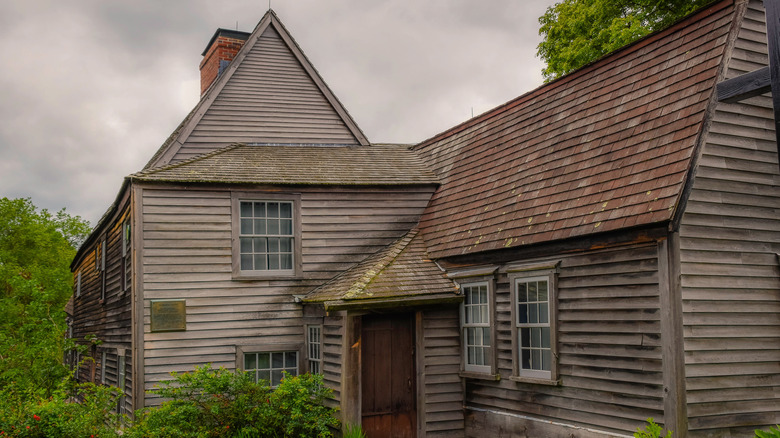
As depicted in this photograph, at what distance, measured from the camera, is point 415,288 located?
41.9 ft

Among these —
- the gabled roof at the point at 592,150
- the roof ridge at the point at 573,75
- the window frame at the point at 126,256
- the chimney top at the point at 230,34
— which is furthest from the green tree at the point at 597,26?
the window frame at the point at 126,256

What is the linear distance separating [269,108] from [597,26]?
1130 centimetres

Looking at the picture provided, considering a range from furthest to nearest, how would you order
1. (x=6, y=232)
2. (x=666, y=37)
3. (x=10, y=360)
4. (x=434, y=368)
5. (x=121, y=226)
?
(x=6, y=232), (x=10, y=360), (x=121, y=226), (x=434, y=368), (x=666, y=37)

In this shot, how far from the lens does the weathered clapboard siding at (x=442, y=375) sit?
42.6 feet

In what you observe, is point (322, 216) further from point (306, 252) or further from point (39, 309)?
point (39, 309)

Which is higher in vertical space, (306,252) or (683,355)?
(306,252)

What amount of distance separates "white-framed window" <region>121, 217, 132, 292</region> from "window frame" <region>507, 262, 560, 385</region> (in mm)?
7811

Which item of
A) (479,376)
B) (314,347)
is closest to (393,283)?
(479,376)

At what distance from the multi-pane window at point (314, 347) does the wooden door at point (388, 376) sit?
3.91ft

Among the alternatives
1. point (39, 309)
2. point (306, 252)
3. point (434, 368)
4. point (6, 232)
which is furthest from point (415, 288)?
point (6, 232)

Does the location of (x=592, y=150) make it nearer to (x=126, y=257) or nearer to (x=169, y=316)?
(x=169, y=316)

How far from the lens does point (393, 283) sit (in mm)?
12742

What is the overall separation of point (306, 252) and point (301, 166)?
2.09 metres

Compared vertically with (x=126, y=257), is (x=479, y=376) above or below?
below
